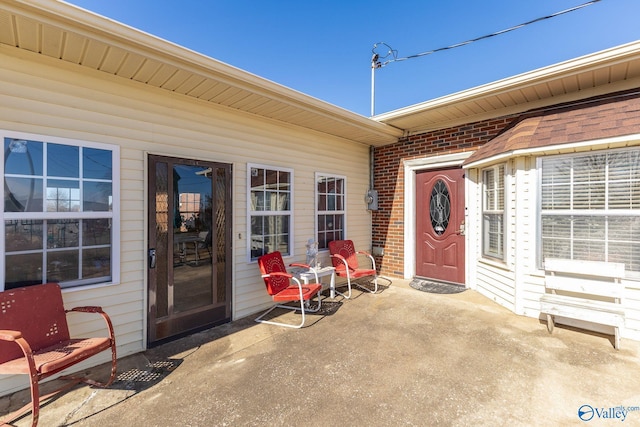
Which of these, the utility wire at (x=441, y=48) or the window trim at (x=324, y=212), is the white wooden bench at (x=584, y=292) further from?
the utility wire at (x=441, y=48)

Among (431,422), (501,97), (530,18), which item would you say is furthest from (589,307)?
(530,18)

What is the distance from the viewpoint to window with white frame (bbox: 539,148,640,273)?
10.5 feet

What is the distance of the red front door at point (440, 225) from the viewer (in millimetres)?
5070

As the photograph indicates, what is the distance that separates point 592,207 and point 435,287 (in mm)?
2497

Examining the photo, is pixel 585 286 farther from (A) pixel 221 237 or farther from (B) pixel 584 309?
(A) pixel 221 237

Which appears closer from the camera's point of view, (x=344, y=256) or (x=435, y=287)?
(x=435, y=287)

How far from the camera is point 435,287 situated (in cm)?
513

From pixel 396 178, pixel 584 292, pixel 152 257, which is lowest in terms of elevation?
pixel 584 292

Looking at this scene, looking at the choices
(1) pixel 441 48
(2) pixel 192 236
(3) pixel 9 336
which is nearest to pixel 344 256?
(2) pixel 192 236

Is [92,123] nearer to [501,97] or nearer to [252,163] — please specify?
[252,163]

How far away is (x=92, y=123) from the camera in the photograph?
9.11 feet

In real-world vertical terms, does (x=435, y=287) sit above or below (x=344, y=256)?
below

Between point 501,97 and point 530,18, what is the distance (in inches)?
63.5

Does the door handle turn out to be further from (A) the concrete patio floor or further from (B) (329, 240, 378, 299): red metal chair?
(B) (329, 240, 378, 299): red metal chair
